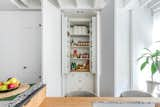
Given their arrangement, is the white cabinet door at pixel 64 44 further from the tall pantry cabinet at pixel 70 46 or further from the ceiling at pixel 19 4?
the ceiling at pixel 19 4

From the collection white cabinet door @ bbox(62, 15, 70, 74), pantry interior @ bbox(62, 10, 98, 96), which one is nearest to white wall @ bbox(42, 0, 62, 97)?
white cabinet door @ bbox(62, 15, 70, 74)

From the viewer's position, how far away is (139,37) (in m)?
3.82

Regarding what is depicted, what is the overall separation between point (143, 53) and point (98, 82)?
1474 mm

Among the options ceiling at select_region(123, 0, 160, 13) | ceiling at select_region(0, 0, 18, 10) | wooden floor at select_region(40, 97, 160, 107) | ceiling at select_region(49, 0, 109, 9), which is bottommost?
wooden floor at select_region(40, 97, 160, 107)

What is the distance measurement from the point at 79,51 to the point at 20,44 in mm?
1520

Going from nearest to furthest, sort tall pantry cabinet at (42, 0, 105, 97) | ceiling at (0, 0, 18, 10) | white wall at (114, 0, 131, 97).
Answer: tall pantry cabinet at (42, 0, 105, 97)
ceiling at (0, 0, 18, 10)
white wall at (114, 0, 131, 97)

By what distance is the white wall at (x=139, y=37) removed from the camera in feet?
12.4

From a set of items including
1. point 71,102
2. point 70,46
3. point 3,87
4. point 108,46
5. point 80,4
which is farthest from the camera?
point 70,46

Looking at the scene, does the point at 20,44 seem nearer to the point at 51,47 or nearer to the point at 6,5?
the point at 6,5

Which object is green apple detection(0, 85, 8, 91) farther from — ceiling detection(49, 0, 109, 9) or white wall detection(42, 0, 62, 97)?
ceiling detection(49, 0, 109, 9)

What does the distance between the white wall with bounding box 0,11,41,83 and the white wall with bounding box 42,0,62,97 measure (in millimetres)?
467

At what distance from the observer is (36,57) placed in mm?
3188

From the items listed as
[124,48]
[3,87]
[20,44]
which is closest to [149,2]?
[124,48]

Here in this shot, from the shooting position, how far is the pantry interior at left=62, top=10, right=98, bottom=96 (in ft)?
11.1
